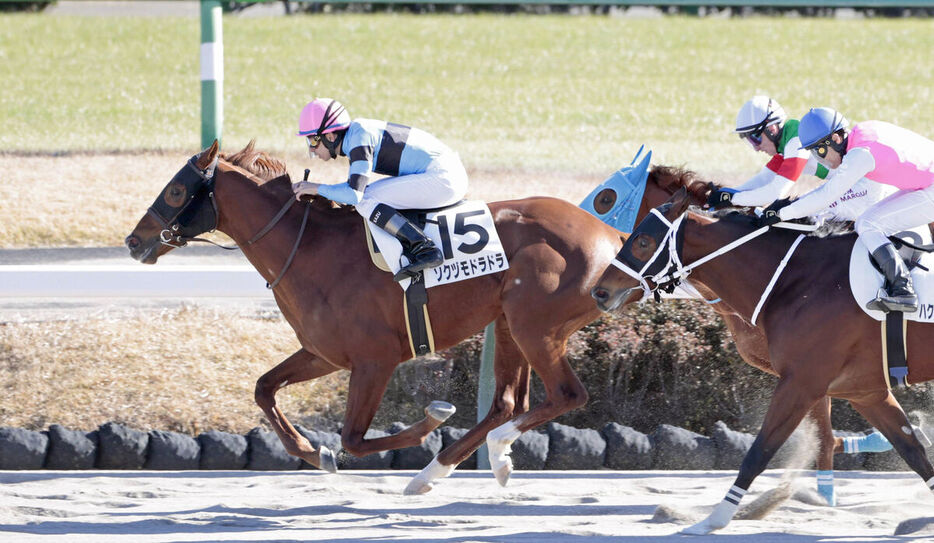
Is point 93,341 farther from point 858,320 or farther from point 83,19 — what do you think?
point 83,19

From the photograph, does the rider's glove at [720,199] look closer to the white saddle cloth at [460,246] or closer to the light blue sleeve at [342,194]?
the white saddle cloth at [460,246]

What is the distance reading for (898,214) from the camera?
17.9 feet

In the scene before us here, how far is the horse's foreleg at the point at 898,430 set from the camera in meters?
5.53

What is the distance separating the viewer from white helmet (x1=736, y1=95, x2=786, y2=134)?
19.9 feet

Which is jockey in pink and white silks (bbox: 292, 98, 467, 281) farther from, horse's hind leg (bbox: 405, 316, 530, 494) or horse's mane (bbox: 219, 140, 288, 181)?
horse's hind leg (bbox: 405, 316, 530, 494)

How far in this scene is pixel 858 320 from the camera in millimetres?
5289

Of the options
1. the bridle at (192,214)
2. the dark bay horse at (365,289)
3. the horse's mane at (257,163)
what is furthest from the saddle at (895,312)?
the horse's mane at (257,163)

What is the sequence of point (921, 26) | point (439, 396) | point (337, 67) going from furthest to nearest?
point (921, 26)
point (337, 67)
point (439, 396)

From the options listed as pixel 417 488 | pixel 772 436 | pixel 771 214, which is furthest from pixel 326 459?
pixel 771 214

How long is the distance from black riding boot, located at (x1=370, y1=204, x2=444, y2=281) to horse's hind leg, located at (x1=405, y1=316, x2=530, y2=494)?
0.57m

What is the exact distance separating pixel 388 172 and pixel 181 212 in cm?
100

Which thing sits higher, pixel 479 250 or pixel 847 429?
pixel 479 250

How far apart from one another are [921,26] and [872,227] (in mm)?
12095

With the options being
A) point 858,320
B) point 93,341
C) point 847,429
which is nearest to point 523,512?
point 858,320
